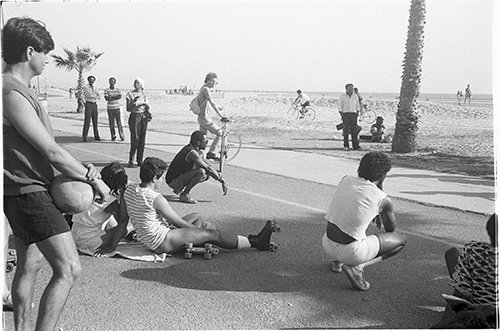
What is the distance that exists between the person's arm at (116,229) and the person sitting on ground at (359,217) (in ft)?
4.94

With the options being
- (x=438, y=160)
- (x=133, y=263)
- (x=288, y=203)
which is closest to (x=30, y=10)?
(x=133, y=263)

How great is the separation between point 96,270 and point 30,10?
1.93 meters

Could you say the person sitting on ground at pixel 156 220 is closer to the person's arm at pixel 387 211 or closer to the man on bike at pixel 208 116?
the person's arm at pixel 387 211

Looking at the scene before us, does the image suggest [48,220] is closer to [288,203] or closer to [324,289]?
[324,289]

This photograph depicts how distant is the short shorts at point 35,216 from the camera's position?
266 centimetres

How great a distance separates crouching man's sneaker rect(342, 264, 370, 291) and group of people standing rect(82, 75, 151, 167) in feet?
12.0

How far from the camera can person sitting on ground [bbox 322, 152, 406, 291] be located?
12.8 feet

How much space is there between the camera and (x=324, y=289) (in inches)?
154

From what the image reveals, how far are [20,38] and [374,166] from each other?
90.0 inches

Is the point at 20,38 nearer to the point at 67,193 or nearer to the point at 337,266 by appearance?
the point at 67,193

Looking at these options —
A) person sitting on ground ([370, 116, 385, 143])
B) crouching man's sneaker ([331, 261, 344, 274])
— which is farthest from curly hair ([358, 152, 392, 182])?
person sitting on ground ([370, 116, 385, 143])

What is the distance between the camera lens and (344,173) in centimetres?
828

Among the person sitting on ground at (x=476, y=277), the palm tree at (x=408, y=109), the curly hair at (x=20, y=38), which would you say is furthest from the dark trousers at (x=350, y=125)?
the curly hair at (x=20, y=38)

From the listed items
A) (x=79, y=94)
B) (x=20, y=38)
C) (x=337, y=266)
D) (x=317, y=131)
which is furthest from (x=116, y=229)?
(x=317, y=131)
